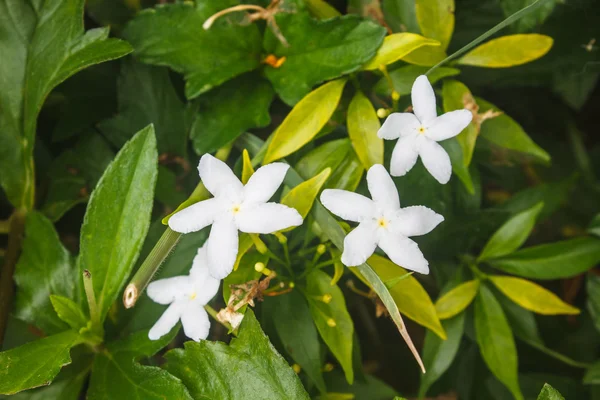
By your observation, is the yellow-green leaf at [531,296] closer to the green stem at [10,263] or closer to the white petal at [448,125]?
the white petal at [448,125]

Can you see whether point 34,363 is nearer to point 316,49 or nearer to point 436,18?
point 316,49

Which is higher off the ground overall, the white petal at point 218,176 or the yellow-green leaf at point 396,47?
the yellow-green leaf at point 396,47

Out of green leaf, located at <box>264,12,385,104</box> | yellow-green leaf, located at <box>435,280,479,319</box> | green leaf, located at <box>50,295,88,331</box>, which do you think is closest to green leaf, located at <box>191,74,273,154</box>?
green leaf, located at <box>264,12,385,104</box>

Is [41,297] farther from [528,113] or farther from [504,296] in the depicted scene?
[528,113]

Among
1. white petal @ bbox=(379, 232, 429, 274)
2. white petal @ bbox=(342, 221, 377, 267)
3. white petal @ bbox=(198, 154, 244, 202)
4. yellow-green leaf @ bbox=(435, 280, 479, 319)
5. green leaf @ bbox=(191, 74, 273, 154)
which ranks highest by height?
white petal @ bbox=(198, 154, 244, 202)

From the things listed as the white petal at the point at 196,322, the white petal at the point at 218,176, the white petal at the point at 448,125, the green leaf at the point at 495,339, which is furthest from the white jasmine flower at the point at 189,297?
the green leaf at the point at 495,339

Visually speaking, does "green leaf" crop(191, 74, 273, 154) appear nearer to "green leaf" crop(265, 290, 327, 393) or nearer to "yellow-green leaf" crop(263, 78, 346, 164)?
"yellow-green leaf" crop(263, 78, 346, 164)

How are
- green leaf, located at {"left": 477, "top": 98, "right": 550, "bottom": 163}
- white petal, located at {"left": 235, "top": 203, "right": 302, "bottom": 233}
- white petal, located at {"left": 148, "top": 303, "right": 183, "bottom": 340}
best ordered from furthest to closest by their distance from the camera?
green leaf, located at {"left": 477, "top": 98, "right": 550, "bottom": 163} < white petal, located at {"left": 148, "top": 303, "right": 183, "bottom": 340} < white petal, located at {"left": 235, "top": 203, "right": 302, "bottom": 233}
